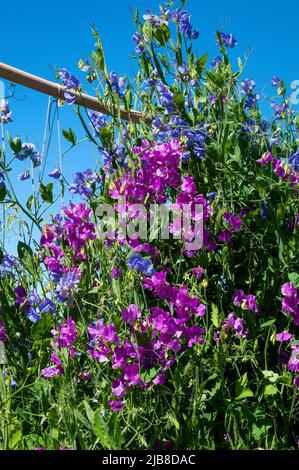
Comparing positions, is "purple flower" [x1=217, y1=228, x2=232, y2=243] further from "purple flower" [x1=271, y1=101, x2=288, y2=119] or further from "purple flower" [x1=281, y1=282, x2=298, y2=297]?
"purple flower" [x1=271, y1=101, x2=288, y2=119]

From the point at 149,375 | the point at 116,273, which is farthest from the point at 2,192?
the point at 149,375

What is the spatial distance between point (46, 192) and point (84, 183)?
11 cm

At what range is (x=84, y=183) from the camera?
2010 millimetres

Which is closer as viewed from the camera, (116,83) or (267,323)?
(267,323)

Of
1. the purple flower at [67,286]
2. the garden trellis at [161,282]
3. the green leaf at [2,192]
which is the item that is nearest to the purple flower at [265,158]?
the garden trellis at [161,282]

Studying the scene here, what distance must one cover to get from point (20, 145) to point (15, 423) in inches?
32.2

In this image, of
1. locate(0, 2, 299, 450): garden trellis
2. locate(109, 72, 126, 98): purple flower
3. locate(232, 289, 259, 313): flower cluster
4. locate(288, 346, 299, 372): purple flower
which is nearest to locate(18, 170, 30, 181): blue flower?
locate(0, 2, 299, 450): garden trellis

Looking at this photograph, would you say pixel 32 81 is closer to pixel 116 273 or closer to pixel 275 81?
pixel 275 81

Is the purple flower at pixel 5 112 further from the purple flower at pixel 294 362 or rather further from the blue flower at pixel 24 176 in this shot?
the purple flower at pixel 294 362

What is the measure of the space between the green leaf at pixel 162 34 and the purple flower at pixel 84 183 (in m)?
0.45

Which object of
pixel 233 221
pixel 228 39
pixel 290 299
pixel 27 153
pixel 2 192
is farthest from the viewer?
pixel 228 39

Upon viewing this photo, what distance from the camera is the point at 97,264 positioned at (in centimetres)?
192

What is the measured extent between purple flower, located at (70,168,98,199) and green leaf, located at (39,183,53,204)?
0.22 feet

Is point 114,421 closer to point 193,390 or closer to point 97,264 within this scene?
point 193,390
